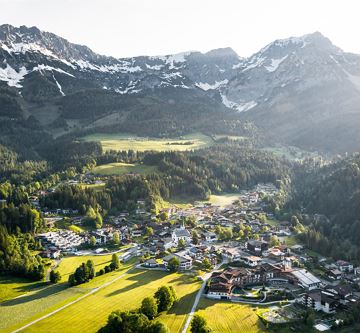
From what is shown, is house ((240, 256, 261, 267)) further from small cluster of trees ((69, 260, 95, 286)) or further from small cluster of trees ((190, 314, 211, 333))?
small cluster of trees ((190, 314, 211, 333))

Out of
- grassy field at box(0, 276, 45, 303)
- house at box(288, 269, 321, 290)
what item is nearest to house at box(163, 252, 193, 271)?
house at box(288, 269, 321, 290)

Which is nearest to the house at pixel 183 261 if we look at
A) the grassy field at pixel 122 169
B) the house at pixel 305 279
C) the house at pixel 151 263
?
the house at pixel 151 263

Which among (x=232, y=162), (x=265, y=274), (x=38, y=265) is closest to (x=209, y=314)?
(x=265, y=274)

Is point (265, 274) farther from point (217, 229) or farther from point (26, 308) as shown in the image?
point (26, 308)

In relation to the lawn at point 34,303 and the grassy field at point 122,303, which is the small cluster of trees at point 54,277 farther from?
the grassy field at point 122,303

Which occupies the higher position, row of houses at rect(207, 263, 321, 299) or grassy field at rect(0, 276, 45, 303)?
grassy field at rect(0, 276, 45, 303)

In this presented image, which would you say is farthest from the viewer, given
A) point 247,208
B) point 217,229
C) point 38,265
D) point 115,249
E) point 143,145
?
point 143,145
